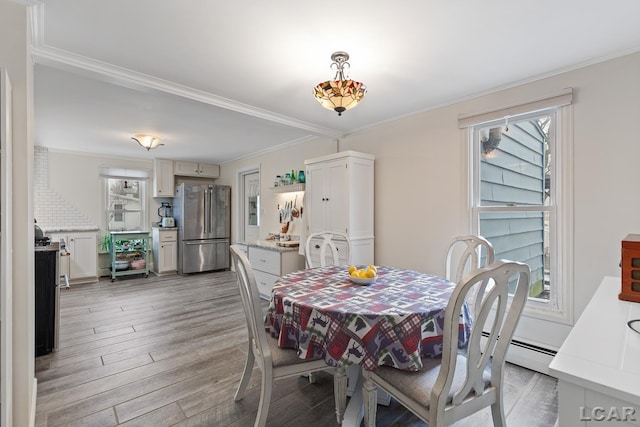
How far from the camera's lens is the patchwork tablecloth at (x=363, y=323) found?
53.5 inches

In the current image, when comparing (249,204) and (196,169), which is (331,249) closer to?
(249,204)

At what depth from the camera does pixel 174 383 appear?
2119 millimetres

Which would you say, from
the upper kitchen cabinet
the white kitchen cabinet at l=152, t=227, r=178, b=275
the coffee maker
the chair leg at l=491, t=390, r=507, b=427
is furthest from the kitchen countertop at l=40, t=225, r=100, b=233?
the chair leg at l=491, t=390, r=507, b=427

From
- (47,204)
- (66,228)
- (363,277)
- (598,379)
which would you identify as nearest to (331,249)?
(363,277)

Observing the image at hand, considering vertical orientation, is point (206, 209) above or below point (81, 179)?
below

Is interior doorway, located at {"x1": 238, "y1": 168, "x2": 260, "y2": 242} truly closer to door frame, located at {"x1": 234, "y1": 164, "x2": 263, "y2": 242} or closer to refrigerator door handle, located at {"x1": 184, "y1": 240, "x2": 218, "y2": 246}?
door frame, located at {"x1": 234, "y1": 164, "x2": 263, "y2": 242}

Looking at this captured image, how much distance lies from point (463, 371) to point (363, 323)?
0.51 m

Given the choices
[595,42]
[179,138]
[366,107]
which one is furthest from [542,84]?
[179,138]

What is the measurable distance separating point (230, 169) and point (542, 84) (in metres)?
5.45

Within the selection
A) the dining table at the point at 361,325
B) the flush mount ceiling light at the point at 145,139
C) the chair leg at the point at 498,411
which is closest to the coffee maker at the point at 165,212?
Result: the flush mount ceiling light at the point at 145,139

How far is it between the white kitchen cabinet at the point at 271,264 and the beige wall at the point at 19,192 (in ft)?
7.66

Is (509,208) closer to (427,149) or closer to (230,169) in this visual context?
(427,149)

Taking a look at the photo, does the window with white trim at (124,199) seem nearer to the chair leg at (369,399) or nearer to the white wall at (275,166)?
the white wall at (275,166)

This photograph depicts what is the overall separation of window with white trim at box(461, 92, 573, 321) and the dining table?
1.26m
